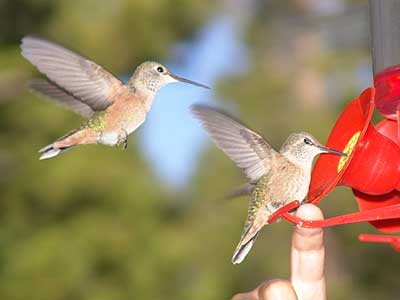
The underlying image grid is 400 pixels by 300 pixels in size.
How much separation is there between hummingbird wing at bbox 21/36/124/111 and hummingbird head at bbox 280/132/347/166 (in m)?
0.70

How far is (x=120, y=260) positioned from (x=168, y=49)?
2063 millimetres

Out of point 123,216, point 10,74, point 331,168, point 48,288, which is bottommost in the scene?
point 48,288

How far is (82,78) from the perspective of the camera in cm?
355

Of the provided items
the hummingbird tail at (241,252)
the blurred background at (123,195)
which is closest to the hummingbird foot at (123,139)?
the hummingbird tail at (241,252)

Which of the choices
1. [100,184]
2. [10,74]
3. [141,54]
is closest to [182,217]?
[100,184]

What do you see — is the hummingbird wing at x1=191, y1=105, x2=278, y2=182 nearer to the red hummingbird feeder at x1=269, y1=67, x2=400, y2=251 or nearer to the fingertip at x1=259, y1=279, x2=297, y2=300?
the red hummingbird feeder at x1=269, y1=67, x2=400, y2=251

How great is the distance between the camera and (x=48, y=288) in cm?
797

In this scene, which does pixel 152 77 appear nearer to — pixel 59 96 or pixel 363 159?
pixel 59 96

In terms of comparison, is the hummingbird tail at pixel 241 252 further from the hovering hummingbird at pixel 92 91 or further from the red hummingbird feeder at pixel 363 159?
the hovering hummingbird at pixel 92 91

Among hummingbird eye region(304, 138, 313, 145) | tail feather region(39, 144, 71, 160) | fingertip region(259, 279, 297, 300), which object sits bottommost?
fingertip region(259, 279, 297, 300)

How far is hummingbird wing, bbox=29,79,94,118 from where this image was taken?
11.6 feet

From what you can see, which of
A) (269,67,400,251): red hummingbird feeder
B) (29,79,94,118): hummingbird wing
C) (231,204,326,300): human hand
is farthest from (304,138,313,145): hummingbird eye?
(29,79,94,118): hummingbird wing

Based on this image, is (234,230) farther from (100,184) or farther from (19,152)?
(19,152)

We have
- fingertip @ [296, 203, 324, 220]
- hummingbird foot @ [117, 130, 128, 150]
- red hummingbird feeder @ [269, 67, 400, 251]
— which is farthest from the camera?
red hummingbird feeder @ [269, 67, 400, 251]
